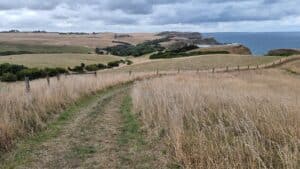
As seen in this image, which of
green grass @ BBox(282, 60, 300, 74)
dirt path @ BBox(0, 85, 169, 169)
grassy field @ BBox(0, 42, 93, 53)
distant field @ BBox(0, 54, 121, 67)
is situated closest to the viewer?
dirt path @ BBox(0, 85, 169, 169)

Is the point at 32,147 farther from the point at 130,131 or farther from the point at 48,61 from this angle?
the point at 48,61

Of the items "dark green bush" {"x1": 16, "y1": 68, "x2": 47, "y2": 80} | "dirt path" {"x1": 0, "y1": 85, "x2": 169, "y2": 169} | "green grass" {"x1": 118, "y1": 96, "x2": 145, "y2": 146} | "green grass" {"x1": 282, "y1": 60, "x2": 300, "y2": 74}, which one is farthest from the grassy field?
"dirt path" {"x1": 0, "y1": 85, "x2": 169, "y2": 169}

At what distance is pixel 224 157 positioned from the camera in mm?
6367

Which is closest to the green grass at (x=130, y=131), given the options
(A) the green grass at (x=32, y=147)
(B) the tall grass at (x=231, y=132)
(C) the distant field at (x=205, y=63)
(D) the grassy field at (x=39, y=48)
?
(B) the tall grass at (x=231, y=132)

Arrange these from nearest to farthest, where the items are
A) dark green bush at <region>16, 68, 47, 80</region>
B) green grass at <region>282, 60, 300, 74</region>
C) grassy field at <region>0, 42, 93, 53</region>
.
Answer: green grass at <region>282, 60, 300, 74</region>, dark green bush at <region>16, 68, 47, 80</region>, grassy field at <region>0, 42, 93, 53</region>

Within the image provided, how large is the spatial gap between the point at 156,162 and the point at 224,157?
1.61m

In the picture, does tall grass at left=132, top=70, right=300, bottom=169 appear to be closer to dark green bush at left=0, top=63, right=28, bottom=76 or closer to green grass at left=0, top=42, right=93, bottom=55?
dark green bush at left=0, top=63, right=28, bottom=76

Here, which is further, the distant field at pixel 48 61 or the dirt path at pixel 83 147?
the distant field at pixel 48 61

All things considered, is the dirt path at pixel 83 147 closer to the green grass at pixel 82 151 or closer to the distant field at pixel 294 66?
the green grass at pixel 82 151

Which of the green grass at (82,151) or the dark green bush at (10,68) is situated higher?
the green grass at (82,151)

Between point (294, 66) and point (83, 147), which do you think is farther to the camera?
point (294, 66)

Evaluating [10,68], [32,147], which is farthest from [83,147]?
[10,68]

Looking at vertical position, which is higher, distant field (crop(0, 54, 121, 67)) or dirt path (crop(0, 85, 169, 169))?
dirt path (crop(0, 85, 169, 169))

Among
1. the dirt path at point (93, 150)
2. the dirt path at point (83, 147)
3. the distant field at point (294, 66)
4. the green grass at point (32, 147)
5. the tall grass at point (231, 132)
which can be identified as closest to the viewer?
the tall grass at point (231, 132)
